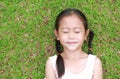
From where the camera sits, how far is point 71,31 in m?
3.48

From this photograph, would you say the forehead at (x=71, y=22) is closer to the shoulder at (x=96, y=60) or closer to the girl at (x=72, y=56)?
the girl at (x=72, y=56)

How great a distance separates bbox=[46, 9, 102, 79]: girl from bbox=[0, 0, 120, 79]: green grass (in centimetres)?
21

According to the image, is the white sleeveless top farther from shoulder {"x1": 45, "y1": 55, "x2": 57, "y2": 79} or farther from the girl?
shoulder {"x1": 45, "y1": 55, "x2": 57, "y2": 79}

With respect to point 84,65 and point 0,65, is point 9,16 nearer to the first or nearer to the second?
point 0,65

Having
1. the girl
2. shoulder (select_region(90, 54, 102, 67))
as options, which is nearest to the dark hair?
the girl

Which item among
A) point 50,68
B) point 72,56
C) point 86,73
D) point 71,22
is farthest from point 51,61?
point 71,22

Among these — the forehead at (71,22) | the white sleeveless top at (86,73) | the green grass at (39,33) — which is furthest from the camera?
the green grass at (39,33)

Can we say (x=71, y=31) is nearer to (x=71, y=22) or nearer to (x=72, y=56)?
(x=71, y=22)

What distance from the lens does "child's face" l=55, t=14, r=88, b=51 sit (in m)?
3.48

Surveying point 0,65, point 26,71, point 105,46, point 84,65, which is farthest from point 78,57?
point 0,65

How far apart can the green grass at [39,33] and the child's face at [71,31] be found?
476 mm

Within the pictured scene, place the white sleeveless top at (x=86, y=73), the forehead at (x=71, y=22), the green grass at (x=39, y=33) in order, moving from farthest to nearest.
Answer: the green grass at (x=39, y=33)
the white sleeveless top at (x=86, y=73)
the forehead at (x=71, y=22)

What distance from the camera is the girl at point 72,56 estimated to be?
11.5 ft

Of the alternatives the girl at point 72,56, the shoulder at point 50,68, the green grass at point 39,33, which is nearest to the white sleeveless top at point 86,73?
the girl at point 72,56
